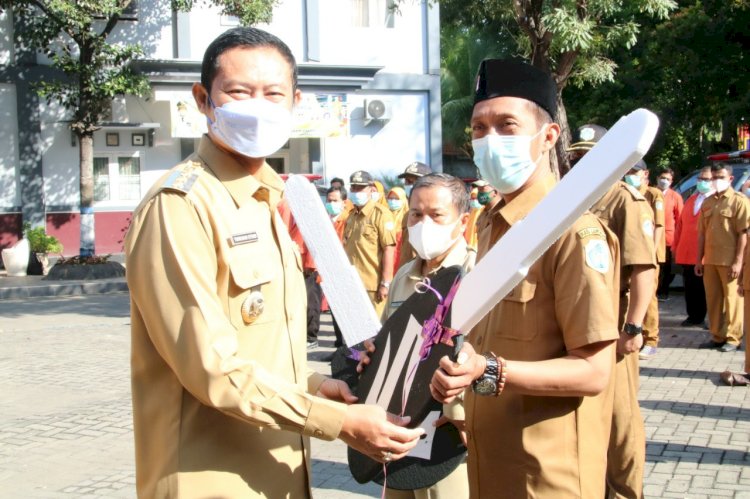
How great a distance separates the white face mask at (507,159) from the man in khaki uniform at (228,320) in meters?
0.65

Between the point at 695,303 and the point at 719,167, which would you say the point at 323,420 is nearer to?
the point at 719,167

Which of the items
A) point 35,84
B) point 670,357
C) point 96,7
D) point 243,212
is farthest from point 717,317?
point 35,84

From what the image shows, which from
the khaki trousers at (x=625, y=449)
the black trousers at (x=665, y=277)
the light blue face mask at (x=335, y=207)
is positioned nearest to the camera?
the khaki trousers at (x=625, y=449)

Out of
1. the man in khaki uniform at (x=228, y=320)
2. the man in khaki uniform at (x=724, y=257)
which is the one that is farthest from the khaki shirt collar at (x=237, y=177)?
the man in khaki uniform at (x=724, y=257)

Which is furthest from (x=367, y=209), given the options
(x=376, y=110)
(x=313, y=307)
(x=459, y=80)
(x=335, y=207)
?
(x=459, y=80)

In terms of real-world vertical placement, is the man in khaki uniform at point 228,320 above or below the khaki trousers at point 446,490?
above

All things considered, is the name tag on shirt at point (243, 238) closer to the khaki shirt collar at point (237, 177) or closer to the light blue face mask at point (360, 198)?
the khaki shirt collar at point (237, 177)

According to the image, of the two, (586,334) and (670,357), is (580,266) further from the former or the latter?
(670,357)

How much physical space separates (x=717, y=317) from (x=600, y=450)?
8.35m

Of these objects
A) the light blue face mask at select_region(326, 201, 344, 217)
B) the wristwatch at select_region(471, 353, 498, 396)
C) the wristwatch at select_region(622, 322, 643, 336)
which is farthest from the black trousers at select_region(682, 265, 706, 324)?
the wristwatch at select_region(471, 353, 498, 396)

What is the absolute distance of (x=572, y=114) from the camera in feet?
93.3

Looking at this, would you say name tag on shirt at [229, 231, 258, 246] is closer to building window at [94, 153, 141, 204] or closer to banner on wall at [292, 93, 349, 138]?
banner on wall at [292, 93, 349, 138]

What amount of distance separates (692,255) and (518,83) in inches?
418

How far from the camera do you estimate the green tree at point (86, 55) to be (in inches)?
720
